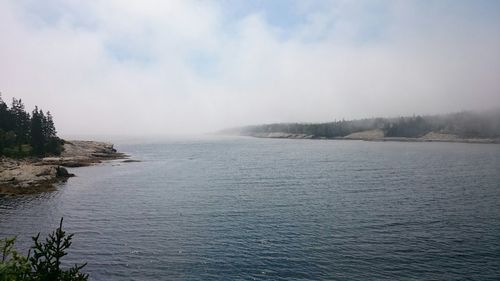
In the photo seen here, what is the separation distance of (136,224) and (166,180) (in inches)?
1794

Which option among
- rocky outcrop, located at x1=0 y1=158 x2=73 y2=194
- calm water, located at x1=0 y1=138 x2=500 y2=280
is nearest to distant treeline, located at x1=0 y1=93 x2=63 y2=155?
rocky outcrop, located at x1=0 y1=158 x2=73 y2=194

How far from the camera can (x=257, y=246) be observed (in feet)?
139

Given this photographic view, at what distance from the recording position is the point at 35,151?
436 ft

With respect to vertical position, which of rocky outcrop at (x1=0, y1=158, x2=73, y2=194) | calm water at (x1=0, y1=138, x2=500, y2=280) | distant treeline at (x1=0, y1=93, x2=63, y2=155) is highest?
distant treeline at (x1=0, y1=93, x2=63, y2=155)

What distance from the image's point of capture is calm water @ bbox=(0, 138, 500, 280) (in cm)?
3644

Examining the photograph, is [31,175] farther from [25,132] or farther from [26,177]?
[25,132]

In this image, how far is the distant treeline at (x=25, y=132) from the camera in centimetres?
12619

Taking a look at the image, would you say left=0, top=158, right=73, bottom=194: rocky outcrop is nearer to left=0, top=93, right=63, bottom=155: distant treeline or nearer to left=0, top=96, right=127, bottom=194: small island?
left=0, top=96, right=127, bottom=194: small island

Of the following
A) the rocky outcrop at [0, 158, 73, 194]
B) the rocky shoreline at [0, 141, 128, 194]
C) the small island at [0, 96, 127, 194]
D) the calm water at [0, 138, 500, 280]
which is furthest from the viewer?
the small island at [0, 96, 127, 194]

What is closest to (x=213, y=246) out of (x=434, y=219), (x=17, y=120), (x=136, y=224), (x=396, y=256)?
(x=136, y=224)

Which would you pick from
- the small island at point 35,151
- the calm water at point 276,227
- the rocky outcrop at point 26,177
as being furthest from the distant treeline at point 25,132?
the calm water at point 276,227

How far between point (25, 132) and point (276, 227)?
Result: 428 ft

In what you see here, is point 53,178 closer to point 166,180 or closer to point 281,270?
point 166,180

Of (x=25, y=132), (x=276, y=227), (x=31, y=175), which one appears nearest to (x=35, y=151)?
(x=25, y=132)
